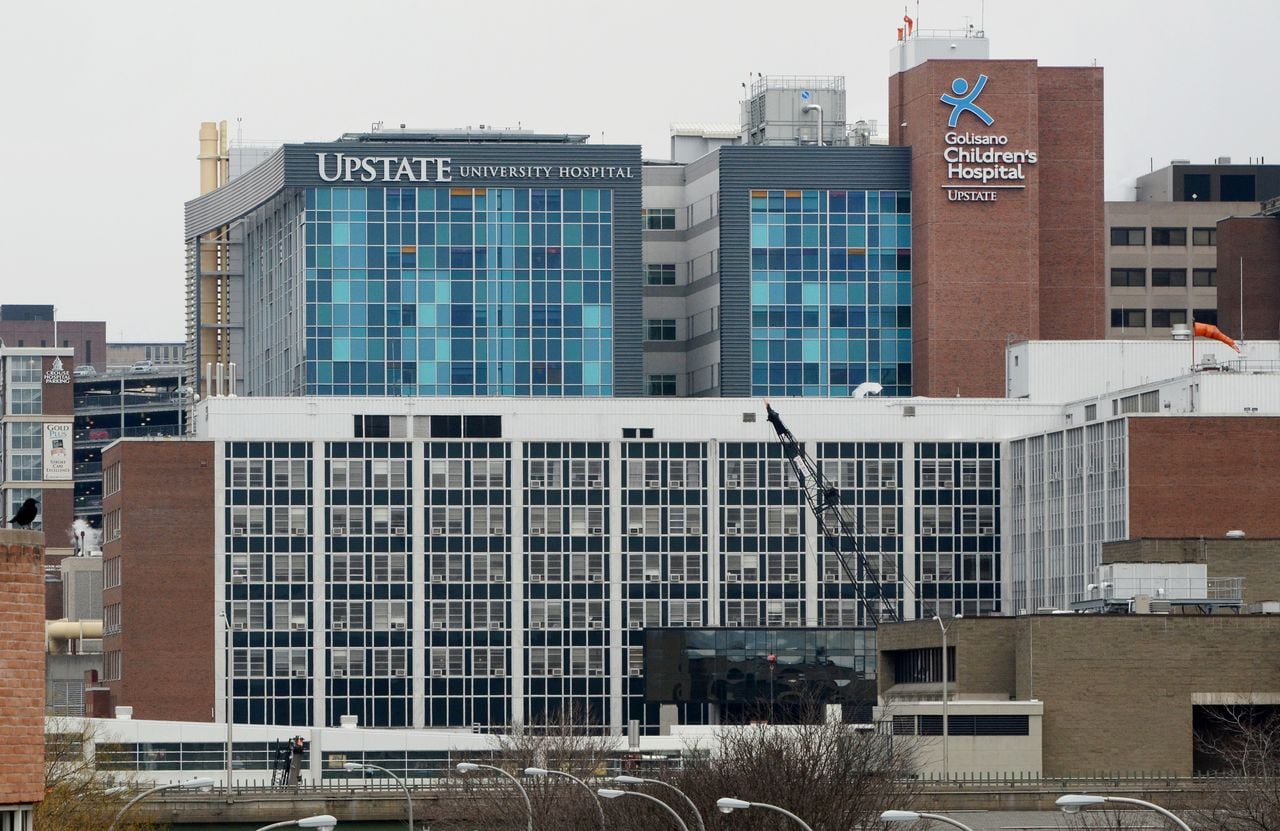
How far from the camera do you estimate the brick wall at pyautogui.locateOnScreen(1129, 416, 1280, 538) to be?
538 ft

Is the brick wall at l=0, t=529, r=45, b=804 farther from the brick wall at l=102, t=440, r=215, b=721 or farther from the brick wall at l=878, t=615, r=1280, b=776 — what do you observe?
the brick wall at l=102, t=440, r=215, b=721

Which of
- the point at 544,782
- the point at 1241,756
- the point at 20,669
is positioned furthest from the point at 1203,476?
the point at 20,669

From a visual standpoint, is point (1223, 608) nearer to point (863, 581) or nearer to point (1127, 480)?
point (1127, 480)

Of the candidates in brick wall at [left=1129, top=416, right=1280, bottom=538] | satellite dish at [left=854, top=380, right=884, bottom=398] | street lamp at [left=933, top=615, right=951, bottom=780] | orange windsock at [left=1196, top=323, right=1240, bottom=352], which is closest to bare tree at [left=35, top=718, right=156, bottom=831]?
street lamp at [left=933, top=615, right=951, bottom=780]

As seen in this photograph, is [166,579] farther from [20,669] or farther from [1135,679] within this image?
[20,669]

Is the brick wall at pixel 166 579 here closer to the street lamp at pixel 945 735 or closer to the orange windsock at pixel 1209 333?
the street lamp at pixel 945 735

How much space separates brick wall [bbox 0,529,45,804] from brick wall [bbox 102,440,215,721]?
529 feet

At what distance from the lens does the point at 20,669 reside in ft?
87.9

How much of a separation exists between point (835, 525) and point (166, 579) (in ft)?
151

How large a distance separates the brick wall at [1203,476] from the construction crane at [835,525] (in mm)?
28322

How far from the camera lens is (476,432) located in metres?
193

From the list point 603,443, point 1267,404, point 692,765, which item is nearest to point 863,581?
point 603,443

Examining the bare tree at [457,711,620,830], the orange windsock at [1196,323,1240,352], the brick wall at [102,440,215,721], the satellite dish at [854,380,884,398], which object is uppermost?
the orange windsock at [1196,323,1240,352]

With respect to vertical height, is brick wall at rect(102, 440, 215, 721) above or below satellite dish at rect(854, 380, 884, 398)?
below
